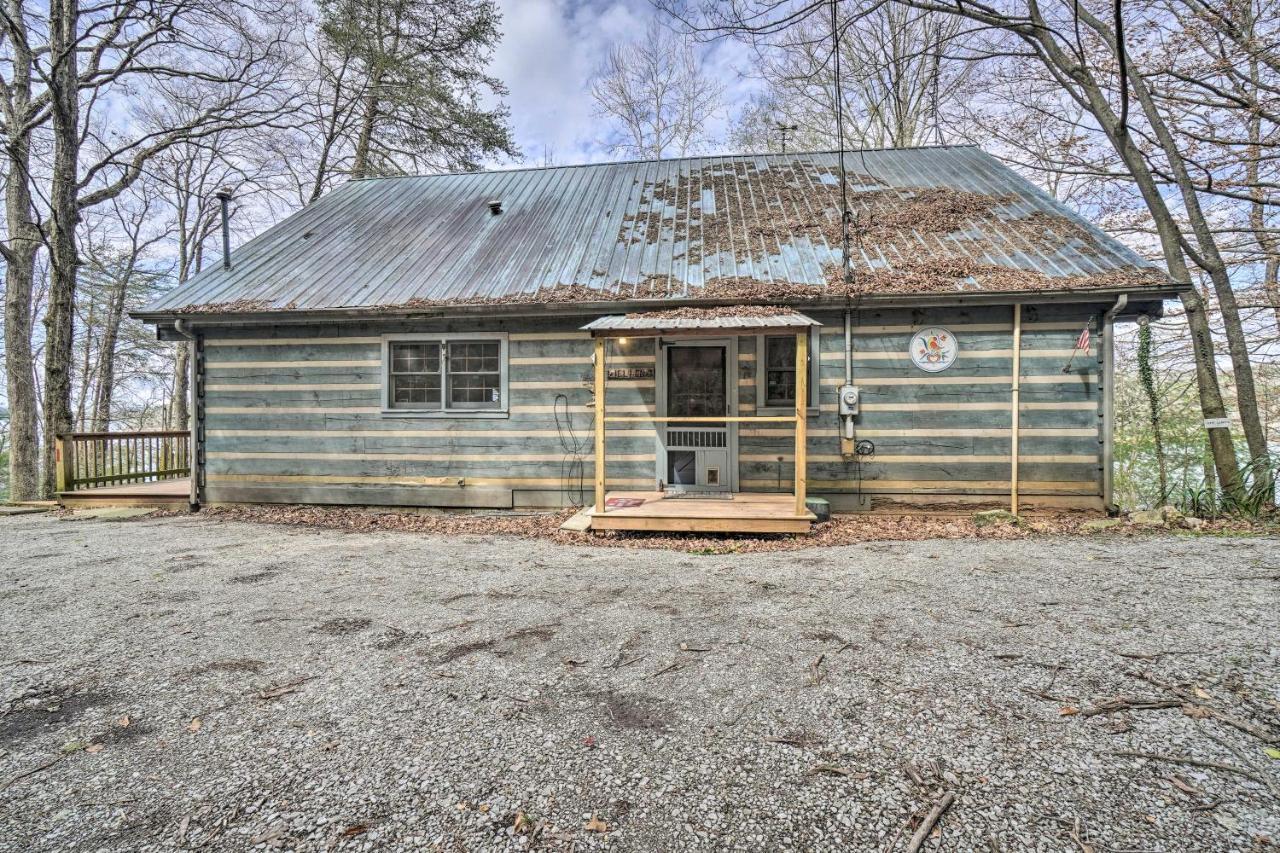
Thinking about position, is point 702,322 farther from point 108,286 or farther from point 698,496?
point 108,286

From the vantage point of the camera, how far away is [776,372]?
710cm

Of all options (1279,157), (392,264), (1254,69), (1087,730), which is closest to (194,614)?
(1087,730)

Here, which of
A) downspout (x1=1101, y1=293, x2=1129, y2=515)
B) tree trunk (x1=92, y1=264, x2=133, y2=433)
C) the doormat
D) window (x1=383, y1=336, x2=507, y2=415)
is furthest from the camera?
tree trunk (x1=92, y1=264, x2=133, y2=433)

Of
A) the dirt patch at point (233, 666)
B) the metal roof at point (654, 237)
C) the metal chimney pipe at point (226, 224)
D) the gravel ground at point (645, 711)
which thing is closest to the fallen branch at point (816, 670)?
the gravel ground at point (645, 711)

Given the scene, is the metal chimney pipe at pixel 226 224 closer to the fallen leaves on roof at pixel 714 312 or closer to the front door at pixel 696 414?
the fallen leaves on roof at pixel 714 312

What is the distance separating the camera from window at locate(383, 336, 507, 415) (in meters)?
→ 7.44

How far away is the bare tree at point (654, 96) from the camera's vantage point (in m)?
16.0

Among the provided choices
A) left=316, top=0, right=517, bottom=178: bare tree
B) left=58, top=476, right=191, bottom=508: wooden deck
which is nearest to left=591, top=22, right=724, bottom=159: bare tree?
left=316, top=0, right=517, bottom=178: bare tree

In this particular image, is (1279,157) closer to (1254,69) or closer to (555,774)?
(1254,69)

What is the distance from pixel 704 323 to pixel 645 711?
4271mm

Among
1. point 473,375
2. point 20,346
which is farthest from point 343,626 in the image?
point 20,346

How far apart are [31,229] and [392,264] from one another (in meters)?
7.06

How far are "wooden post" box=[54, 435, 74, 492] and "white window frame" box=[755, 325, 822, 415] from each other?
1059 centimetres

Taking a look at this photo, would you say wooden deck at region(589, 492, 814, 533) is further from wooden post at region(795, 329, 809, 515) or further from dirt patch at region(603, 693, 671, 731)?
dirt patch at region(603, 693, 671, 731)
